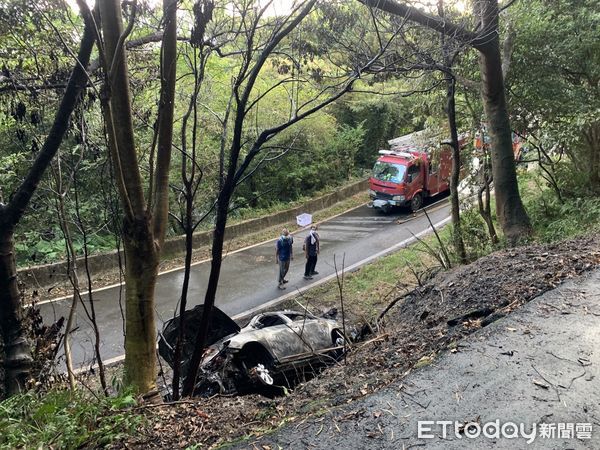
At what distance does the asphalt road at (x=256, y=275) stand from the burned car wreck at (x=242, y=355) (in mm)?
2344

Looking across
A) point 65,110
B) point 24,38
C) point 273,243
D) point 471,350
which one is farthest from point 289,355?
point 273,243

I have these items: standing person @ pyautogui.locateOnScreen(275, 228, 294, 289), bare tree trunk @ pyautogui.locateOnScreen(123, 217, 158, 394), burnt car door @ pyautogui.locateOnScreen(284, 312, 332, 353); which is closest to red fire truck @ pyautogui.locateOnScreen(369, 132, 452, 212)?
standing person @ pyautogui.locateOnScreen(275, 228, 294, 289)

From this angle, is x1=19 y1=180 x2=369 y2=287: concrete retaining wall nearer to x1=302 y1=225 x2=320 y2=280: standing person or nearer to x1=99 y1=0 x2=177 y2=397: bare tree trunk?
x1=302 y1=225 x2=320 y2=280: standing person

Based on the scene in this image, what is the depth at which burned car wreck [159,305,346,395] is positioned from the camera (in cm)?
651

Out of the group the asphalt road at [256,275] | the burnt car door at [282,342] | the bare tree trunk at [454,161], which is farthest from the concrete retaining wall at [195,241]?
the bare tree trunk at [454,161]

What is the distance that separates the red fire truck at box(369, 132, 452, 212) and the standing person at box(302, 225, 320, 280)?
22.9ft

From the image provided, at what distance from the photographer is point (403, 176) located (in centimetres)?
1898

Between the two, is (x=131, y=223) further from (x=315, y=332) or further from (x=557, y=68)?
(x=557, y=68)

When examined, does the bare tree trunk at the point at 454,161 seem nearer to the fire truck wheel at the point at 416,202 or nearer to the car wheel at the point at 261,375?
the car wheel at the point at 261,375

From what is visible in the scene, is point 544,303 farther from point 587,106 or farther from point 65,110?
point 587,106

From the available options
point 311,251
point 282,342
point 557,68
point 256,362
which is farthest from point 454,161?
point 256,362

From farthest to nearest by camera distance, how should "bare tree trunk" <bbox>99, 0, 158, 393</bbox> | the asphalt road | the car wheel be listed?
the asphalt road → the car wheel → "bare tree trunk" <bbox>99, 0, 158, 393</bbox>

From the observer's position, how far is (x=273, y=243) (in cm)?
1700

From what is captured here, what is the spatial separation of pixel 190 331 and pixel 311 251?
21.1 feet
